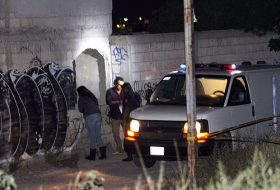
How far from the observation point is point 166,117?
1155cm

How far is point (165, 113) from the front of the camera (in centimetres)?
1165

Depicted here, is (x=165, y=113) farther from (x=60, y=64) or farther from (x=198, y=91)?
(x=60, y=64)

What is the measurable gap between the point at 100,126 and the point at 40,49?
6.59 feet

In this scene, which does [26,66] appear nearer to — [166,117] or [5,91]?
[5,91]

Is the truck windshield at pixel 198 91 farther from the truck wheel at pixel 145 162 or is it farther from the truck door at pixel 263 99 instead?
the truck wheel at pixel 145 162

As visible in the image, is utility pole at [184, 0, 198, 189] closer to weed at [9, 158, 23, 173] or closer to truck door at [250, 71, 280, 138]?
truck door at [250, 71, 280, 138]

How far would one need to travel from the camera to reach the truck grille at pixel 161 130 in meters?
11.4

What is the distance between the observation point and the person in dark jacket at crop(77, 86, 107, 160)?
13.4m

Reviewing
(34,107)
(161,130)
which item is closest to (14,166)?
(34,107)

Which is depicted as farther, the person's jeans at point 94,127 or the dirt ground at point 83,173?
the person's jeans at point 94,127

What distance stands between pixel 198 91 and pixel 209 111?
0.87 metres

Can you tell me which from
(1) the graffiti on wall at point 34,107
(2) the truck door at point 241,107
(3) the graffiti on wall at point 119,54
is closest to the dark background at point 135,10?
(3) the graffiti on wall at point 119,54

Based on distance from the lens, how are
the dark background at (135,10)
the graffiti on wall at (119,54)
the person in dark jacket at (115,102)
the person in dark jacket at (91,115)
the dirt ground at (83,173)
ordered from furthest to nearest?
the dark background at (135,10)
the graffiti on wall at (119,54)
the person in dark jacket at (115,102)
the person in dark jacket at (91,115)
the dirt ground at (83,173)

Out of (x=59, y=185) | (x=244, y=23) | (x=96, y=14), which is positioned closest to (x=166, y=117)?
(x=59, y=185)
